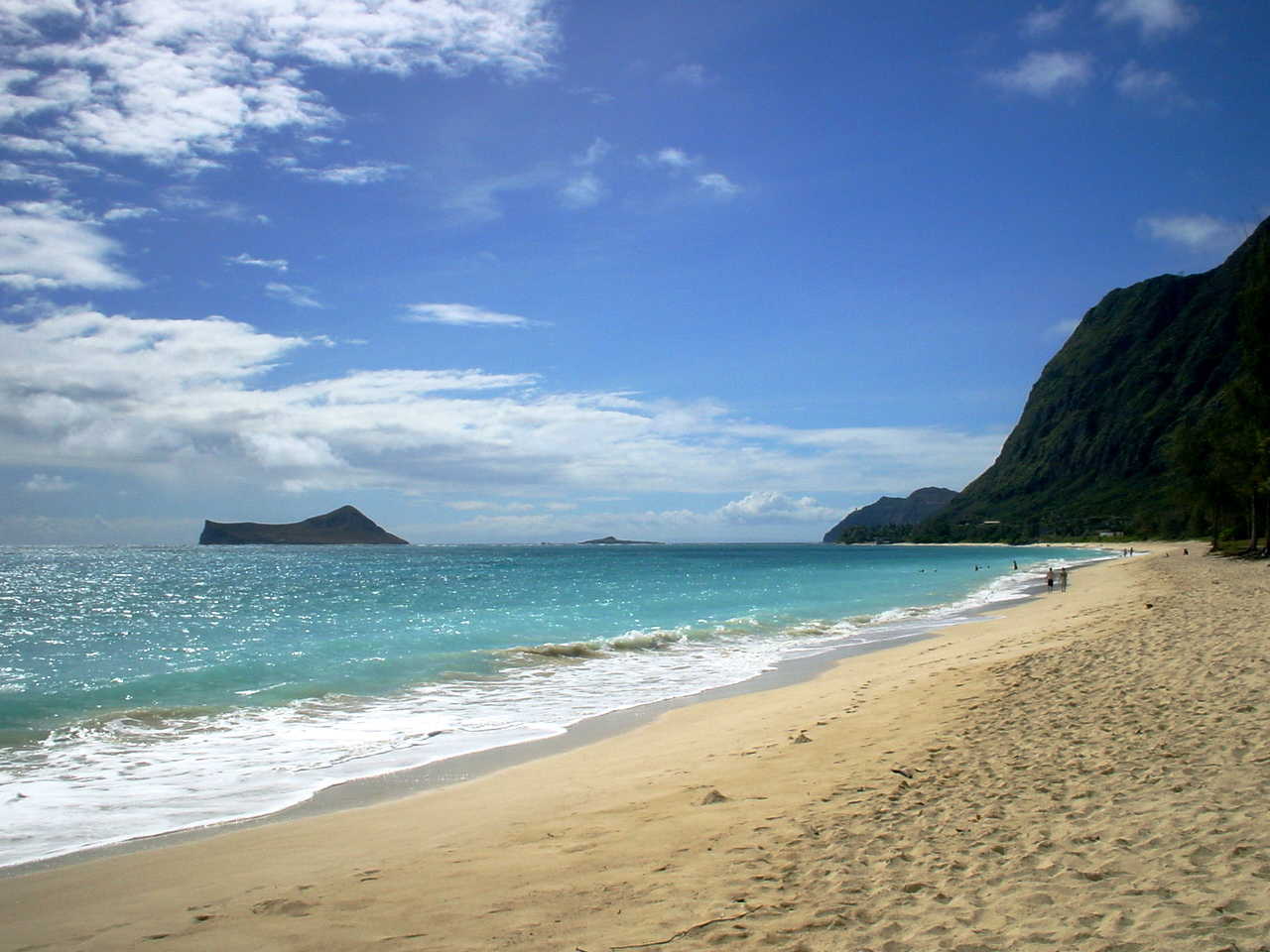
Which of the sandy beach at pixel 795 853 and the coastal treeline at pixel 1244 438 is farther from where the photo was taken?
the coastal treeline at pixel 1244 438

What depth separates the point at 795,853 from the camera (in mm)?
5504

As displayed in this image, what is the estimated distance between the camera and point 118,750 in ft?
37.2

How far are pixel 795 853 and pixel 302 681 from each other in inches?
590

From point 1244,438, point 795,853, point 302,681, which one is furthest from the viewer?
point 1244,438

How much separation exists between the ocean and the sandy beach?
2279mm

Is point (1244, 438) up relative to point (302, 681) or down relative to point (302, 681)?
up

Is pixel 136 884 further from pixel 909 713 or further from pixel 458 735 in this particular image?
pixel 909 713

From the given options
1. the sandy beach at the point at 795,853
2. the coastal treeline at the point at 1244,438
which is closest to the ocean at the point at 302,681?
the sandy beach at the point at 795,853

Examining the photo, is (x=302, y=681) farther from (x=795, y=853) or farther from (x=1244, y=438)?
(x=1244, y=438)

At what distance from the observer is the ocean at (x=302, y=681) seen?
9391 millimetres

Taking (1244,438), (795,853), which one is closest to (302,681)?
(795,853)

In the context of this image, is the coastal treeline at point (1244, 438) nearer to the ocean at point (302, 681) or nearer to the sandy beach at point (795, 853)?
the ocean at point (302, 681)

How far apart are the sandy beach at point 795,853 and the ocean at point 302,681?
228cm

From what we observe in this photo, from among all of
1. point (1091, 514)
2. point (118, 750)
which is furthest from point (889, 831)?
point (1091, 514)
